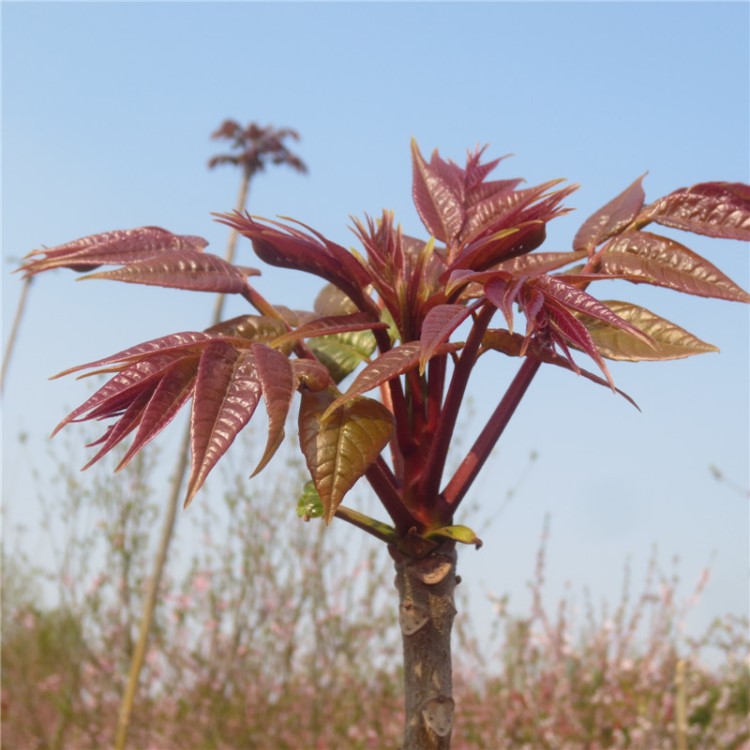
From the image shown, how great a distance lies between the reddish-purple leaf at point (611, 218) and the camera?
94 centimetres

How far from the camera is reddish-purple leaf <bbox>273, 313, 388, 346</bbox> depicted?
2.80ft

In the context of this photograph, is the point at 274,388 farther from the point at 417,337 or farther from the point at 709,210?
the point at 709,210

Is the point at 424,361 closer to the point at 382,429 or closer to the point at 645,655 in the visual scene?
the point at 382,429

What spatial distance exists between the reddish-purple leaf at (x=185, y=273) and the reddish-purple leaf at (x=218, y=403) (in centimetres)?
14

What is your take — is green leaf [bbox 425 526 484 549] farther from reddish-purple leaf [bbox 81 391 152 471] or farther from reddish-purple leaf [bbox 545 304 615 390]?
reddish-purple leaf [bbox 81 391 152 471]

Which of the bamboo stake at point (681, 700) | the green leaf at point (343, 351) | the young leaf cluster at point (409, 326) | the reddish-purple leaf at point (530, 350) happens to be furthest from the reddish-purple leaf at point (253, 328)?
the bamboo stake at point (681, 700)

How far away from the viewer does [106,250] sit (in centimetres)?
90

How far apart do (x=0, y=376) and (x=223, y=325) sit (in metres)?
7.96

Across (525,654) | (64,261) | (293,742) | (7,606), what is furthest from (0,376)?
(64,261)

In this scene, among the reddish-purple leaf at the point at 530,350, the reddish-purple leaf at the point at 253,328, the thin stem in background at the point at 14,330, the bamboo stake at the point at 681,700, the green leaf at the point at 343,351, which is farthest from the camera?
the thin stem in background at the point at 14,330

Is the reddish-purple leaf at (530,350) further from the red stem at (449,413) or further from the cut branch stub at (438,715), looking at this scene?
the cut branch stub at (438,715)

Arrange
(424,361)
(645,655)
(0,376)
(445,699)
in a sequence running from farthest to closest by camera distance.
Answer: (0,376) < (645,655) < (445,699) < (424,361)

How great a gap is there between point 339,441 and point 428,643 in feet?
0.86

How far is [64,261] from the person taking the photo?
886mm
